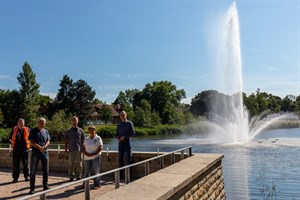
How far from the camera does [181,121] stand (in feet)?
309

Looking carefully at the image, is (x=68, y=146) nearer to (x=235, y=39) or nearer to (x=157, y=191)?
(x=157, y=191)

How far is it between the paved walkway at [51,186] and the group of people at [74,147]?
0.90 ft

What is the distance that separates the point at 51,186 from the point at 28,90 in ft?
203

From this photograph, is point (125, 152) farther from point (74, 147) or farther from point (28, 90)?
point (28, 90)

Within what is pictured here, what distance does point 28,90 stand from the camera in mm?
67312

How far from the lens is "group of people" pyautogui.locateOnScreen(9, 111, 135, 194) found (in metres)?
8.30

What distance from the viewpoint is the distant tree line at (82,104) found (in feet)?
215

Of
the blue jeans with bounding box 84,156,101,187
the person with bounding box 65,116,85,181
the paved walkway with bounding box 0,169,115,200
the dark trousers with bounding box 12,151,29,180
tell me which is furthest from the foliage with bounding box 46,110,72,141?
the blue jeans with bounding box 84,156,101,187

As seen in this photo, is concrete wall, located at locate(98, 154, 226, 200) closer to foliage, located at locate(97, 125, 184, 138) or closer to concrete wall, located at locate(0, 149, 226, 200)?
concrete wall, located at locate(0, 149, 226, 200)

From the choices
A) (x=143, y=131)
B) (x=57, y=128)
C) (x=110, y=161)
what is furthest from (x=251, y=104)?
(x=110, y=161)

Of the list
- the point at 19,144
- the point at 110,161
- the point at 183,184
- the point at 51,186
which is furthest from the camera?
the point at 110,161

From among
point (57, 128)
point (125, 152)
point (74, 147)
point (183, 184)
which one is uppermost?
point (57, 128)

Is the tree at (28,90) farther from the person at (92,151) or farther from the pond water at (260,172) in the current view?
the person at (92,151)

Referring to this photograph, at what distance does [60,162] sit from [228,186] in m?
7.79
